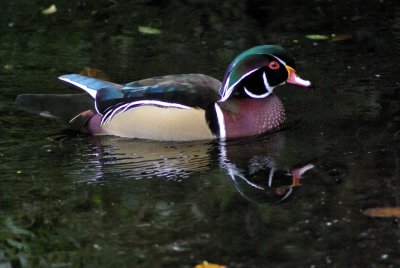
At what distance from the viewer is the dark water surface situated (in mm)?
5430

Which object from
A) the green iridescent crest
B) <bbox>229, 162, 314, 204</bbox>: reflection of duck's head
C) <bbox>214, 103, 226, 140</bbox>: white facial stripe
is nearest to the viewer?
<bbox>229, 162, 314, 204</bbox>: reflection of duck's head

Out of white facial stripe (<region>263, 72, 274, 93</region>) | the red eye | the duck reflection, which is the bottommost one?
the duck reflection

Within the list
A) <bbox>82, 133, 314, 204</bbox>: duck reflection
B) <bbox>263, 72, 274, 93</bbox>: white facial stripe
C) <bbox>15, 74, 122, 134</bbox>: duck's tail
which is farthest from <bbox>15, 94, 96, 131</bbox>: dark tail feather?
<bbox>263, 72, 274, 93</bbox>: white facial stripe

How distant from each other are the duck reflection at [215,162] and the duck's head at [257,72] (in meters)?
0.44

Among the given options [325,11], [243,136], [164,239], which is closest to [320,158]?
[243,136]

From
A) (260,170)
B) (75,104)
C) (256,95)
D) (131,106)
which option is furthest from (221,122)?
(75,104)

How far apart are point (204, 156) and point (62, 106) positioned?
1500 millimetres

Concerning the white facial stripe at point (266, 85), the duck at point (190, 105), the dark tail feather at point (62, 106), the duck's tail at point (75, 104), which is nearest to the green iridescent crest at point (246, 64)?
the duck at point (190, 105)

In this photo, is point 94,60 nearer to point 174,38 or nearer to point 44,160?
point 174,38

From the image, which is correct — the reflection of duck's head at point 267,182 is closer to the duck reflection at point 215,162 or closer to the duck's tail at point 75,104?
the duck reflection at point 215,162

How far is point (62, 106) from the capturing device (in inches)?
309

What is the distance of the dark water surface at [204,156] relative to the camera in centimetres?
543

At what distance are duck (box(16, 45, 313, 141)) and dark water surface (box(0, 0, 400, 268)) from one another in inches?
5.8

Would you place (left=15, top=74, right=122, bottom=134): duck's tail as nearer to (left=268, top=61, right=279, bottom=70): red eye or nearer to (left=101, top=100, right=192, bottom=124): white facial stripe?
(left=101, top=100, right=192, bottom=124): white facial stripe
